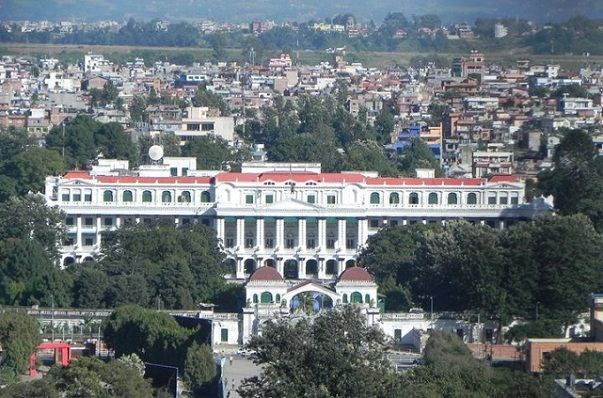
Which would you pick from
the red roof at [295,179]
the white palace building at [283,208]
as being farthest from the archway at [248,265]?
the red roof at [295,179]

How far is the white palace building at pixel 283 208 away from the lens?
37156mm

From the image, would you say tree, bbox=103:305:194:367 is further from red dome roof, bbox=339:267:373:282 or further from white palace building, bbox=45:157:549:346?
white palace building, bbox=45:157:549:346

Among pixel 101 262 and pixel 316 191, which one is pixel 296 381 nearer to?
pixel 101 262

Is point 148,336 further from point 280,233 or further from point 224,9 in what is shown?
point 224,9

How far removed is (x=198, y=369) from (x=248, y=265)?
10.8 metres

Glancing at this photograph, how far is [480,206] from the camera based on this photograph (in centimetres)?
3809

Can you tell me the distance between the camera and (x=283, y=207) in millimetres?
37250

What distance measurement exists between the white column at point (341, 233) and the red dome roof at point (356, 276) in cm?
621

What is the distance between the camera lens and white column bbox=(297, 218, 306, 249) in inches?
1467

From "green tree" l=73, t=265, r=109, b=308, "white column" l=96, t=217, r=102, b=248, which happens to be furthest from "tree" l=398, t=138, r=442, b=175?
"green tree" l=73, t=265, r=109, b=308

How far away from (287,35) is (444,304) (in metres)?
81.9

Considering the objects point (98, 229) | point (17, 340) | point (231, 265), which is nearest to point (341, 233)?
point (231, 265)

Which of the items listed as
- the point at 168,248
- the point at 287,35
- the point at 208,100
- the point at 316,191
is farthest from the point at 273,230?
the point at 287,35

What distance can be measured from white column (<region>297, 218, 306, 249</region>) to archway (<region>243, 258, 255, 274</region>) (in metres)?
0.71
